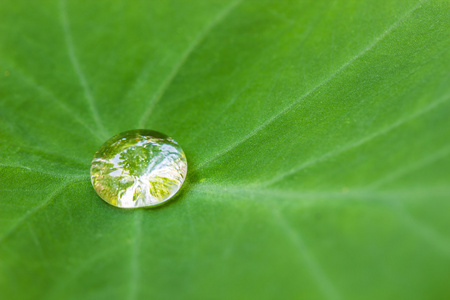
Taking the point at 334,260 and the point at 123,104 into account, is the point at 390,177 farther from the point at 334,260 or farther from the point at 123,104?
the point at 123,104

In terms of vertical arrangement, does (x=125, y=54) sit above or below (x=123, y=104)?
above

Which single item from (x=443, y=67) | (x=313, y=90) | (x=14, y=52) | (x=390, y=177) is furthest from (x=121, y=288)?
(x=14, y=52)

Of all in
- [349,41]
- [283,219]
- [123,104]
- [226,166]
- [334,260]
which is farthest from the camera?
[123,104]

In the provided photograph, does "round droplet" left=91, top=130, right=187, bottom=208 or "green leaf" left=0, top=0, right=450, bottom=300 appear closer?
"green leaf" left=0, top=0, right=450, bottom=300
